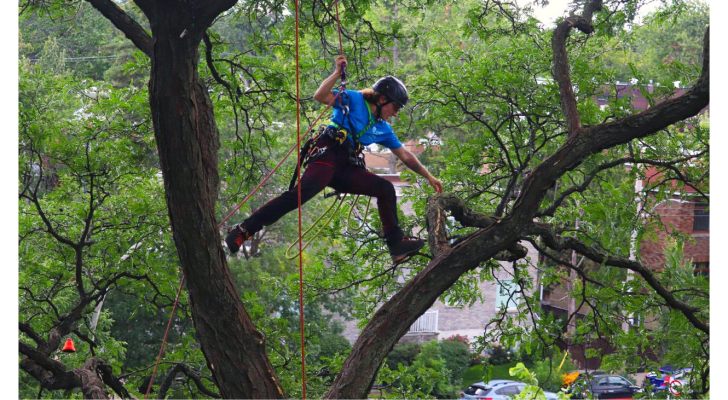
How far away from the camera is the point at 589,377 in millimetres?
5953

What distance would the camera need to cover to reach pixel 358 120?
4207mm

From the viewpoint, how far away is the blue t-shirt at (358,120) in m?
4.16

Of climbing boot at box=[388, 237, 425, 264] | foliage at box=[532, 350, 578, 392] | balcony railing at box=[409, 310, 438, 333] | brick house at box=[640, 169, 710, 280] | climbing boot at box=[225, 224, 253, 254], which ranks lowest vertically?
foliage at box=[532, 350, 578, 392]

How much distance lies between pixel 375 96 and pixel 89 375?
2.68 metres

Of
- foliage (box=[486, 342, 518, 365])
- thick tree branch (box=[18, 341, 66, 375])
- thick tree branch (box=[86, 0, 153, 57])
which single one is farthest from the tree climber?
foliage (box=[486, 342, 518, 365])

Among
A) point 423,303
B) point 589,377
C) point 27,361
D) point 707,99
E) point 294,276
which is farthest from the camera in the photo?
point 294,276

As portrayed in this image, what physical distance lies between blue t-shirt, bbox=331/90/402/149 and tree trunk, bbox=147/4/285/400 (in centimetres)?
109

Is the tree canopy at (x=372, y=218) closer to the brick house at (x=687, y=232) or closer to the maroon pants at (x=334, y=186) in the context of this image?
the maroon pants at (x=334, y=186)

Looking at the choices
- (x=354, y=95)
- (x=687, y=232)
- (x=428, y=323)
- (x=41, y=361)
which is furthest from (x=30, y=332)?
(x=687, y=232)

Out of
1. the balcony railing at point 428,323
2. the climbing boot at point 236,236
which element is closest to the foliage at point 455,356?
the balcony railing at point 428,323

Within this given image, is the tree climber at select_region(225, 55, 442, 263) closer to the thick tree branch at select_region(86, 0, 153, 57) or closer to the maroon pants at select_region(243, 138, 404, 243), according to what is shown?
the maroon pants at select_region(243, 138, 404, 243)

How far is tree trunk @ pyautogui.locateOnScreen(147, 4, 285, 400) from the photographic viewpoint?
317 cm
